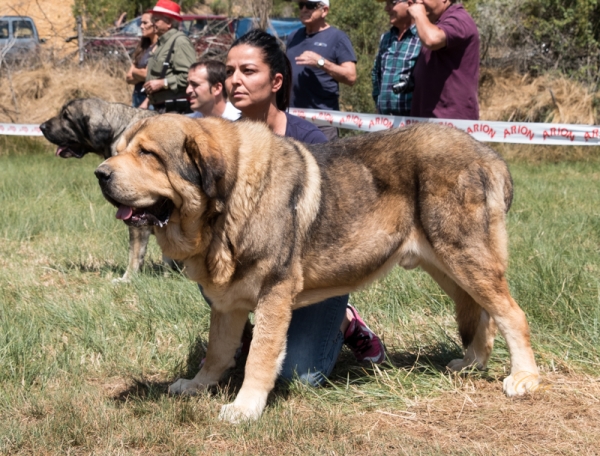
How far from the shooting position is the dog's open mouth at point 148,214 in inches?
128

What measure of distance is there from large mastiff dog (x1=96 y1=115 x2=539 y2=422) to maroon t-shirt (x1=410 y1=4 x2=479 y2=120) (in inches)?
91.6

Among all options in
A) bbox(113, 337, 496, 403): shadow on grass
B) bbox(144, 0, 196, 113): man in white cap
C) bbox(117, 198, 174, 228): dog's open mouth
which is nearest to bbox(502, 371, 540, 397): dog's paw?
bbox(113, 337, 496, 403): shadow on grass

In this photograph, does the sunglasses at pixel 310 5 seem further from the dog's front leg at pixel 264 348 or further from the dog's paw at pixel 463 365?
the dog's front leg at pixel 264 348

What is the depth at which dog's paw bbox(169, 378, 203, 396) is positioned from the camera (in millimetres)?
3793

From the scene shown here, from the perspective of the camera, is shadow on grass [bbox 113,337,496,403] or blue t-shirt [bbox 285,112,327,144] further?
blue t-shirt [bbox 285,112,327,144]

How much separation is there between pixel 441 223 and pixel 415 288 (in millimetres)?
1407

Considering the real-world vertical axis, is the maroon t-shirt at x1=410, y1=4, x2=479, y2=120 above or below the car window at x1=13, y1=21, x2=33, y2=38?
above

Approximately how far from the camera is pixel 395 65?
6.85 metres

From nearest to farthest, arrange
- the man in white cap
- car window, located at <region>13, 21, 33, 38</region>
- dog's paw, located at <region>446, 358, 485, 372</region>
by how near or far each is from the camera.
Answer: dog's paw, located at <region>446, 358, 485, 372</region> < the man in white cap < car window, located at <region>13, 21, 33, 38</region>

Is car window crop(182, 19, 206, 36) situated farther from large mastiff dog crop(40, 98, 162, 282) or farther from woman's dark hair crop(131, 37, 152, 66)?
large mastiff dog crop(40, 98, 162, 282)

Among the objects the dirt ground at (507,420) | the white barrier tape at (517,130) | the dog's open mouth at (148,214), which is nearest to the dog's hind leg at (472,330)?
the dirt ground at (507,420)

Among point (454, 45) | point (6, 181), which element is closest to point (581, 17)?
point (454, 45)

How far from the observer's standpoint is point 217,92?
620 cm

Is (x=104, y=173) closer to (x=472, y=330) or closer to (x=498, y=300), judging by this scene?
(x=498, y=300)
